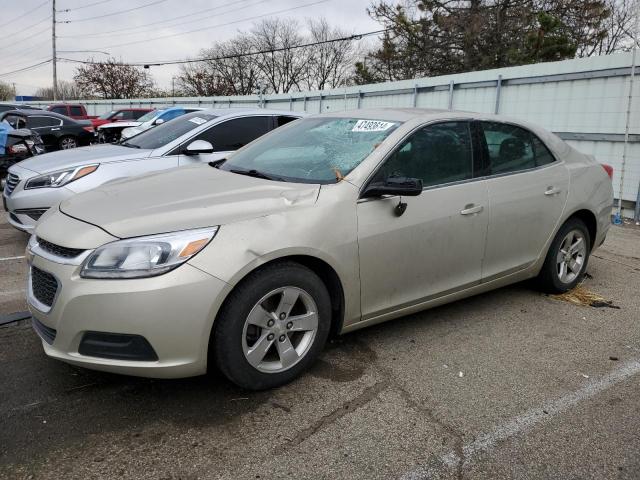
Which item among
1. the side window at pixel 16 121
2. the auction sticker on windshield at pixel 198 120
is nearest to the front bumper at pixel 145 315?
the auction sticker on windshield at pixel 198 120

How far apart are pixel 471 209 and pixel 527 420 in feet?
4.71

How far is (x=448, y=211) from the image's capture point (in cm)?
339

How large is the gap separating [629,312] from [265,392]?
3.13 metres

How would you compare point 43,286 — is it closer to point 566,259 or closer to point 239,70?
point 566,259

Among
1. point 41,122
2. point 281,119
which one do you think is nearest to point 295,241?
point 281,119

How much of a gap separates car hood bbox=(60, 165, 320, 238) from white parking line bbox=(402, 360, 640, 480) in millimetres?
1456

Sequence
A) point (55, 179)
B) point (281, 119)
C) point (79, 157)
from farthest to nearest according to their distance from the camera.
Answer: point (281, 119) < point (79, 157) < point (55, 179)

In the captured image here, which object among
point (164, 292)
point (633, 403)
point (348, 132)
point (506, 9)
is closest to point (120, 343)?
point (164, 292)

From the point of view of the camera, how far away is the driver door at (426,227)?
308cm

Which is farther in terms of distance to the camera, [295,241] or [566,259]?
[566,259]

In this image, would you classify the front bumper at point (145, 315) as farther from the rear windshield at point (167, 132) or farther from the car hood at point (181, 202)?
the rear windshield at point (167, 132)

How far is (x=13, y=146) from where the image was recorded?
31.5ft

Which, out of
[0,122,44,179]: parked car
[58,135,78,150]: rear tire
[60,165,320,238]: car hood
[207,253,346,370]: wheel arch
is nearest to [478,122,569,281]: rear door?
[207,253,346,370]: wheel arch

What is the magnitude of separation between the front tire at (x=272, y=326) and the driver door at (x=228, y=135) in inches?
137
